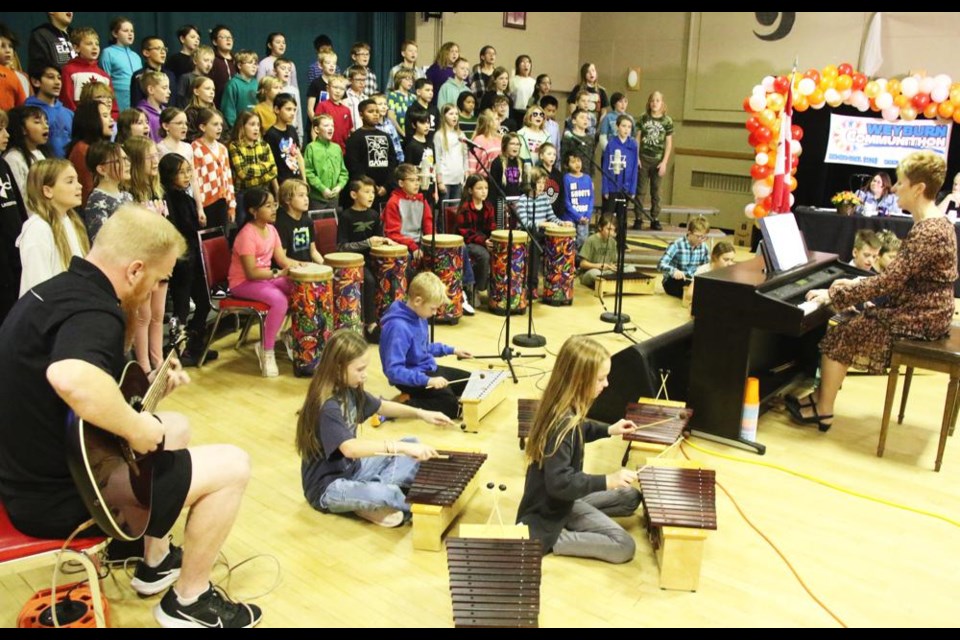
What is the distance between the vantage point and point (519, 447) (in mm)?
4418

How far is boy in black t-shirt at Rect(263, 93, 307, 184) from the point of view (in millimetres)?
6617

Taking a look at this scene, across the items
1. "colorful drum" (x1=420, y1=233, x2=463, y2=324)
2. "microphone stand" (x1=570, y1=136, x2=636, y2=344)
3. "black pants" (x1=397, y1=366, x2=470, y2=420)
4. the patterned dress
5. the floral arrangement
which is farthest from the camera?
the floral arrangement

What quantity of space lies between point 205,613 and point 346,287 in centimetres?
313

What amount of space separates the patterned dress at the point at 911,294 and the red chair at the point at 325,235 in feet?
11.9

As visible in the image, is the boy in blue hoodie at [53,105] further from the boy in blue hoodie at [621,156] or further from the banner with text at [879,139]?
the banner with text at [879,139]

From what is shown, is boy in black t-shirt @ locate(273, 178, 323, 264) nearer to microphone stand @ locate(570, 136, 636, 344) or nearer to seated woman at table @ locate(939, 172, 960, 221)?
microphone stand @ locate(570, 136, 636, 344)

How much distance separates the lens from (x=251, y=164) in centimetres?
626

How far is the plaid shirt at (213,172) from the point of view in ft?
19.0

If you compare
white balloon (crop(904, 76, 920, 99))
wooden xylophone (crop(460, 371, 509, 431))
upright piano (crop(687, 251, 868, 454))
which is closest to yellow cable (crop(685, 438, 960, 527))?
upright piano (crop(687, 251, 868, 454))

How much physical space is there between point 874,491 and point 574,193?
4.79 metres

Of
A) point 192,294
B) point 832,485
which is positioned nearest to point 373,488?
point 832,485

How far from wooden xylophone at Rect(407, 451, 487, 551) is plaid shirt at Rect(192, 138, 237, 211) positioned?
3.19 m

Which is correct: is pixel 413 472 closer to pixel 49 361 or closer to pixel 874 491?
pixel 49 361

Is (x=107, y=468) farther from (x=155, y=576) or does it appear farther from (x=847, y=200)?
(x=847, y=200)
